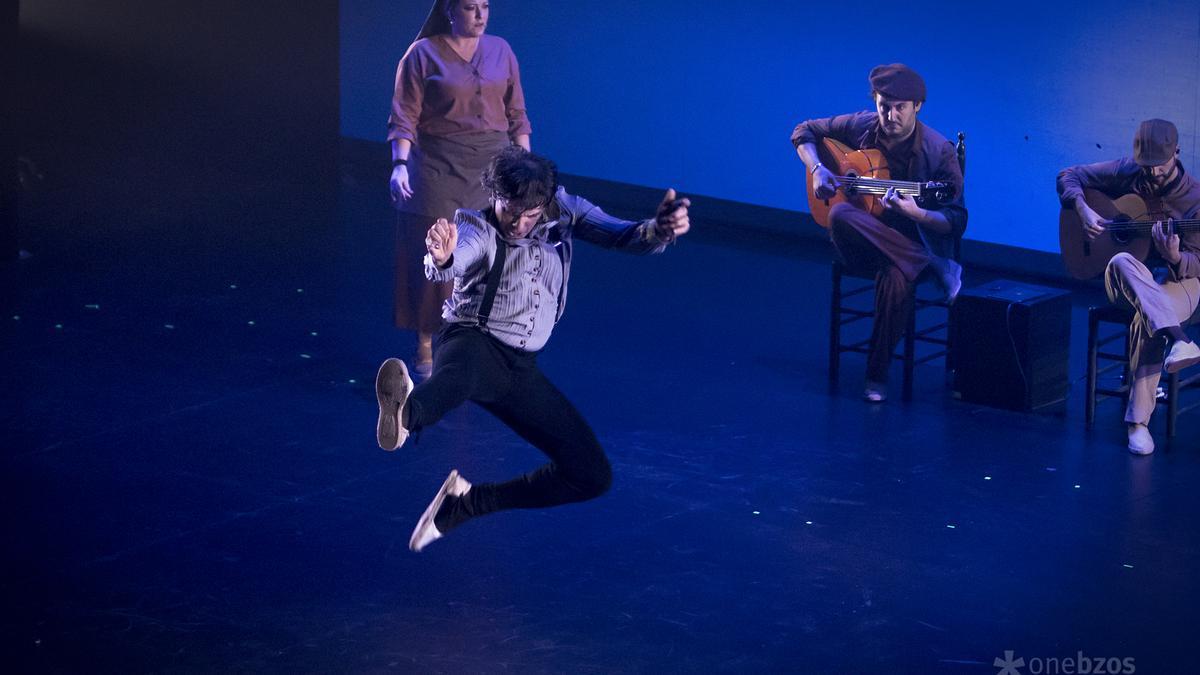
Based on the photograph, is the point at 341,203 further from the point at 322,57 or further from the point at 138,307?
the point at 138,307

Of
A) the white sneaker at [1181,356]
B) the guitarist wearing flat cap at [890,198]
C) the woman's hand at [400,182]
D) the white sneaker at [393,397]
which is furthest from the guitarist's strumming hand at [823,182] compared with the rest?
the white sneaker at [393,397]

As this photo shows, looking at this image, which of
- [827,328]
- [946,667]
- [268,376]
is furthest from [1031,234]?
[946,667]

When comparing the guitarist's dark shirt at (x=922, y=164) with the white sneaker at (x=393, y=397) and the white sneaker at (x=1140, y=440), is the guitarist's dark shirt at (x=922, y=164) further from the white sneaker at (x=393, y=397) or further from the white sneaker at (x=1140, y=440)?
the white sneaker at (x=393, y=397)

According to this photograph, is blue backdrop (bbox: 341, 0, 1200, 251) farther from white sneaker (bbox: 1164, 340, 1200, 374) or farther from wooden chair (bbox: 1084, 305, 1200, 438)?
white sneaker (bbox: 1164, 340, 1200, 374)

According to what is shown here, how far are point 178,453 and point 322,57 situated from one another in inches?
264

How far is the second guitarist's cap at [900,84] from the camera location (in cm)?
657

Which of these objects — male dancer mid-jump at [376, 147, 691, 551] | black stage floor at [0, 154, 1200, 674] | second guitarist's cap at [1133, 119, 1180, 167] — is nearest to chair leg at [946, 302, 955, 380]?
black stage floor at [0, 154, 1200, 674]

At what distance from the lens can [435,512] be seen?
4652 mm

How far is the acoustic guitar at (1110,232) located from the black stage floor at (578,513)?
26.7 inches

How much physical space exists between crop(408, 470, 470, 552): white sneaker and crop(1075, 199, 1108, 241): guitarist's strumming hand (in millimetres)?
2966

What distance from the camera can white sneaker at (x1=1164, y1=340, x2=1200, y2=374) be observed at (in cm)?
604

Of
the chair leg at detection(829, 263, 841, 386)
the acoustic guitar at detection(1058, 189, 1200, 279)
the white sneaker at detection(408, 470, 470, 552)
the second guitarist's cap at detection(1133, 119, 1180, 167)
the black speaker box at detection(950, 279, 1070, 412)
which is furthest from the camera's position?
the chair leg at detection(829, 263, 841, 386)

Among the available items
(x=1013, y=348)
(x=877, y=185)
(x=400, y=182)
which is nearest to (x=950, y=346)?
(x=1013, y=348)

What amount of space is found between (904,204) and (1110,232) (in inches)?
32.6
